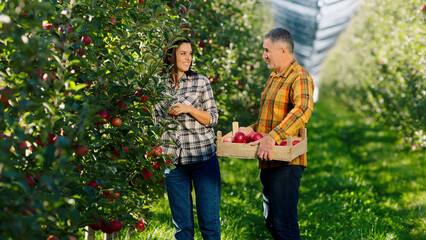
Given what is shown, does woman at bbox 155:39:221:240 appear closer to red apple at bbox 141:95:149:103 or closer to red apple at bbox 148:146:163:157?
red apple at bbox 148:146:163:157

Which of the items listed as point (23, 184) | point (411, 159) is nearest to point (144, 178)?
point (23, 184)

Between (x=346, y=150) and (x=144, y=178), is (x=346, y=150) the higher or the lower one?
the lower one

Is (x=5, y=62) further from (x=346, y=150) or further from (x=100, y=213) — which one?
(x=346, y=150)

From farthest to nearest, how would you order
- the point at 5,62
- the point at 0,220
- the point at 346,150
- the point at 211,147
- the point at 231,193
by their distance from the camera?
the point at 346,150 < the point at 231,193 < the point at 211,147 < the point at 5,62 < the point at 0,220

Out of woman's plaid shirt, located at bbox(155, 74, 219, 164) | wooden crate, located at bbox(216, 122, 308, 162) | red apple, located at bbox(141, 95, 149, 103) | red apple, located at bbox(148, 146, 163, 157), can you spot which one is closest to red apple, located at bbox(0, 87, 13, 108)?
red apple, located at bbox(141, 95, 149, 103)

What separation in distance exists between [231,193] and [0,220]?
4552 millimetres

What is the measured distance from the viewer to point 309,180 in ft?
22.9

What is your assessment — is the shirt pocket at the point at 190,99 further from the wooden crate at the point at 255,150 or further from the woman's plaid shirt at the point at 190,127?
the wooden crate at the point at 255,150

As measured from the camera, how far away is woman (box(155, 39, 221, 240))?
9.82 feet

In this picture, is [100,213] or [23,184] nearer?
[23,184]

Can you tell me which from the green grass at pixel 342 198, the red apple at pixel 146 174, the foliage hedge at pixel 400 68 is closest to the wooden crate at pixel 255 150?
the red apple at pixel 146 174

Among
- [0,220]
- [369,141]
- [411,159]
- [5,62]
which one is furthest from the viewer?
[369,141]

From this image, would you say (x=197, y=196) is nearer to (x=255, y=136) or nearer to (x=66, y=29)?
(x=255, y=136)

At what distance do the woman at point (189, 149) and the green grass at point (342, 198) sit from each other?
973 mm
